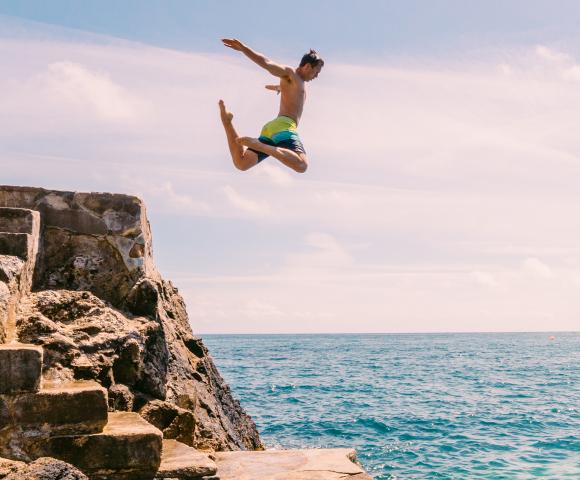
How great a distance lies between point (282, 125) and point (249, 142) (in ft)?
1.64

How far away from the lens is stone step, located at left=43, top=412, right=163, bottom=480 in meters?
4.43

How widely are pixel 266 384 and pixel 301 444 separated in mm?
17070

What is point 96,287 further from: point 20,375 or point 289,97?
point 289,97

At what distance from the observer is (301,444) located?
1603cm

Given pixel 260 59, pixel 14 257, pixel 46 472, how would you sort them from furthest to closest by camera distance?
pixel 260 59 < pixel 14 257 < pixel 46 472

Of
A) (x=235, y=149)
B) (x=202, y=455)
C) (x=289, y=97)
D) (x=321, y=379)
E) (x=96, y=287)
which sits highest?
(x=289, y=97)

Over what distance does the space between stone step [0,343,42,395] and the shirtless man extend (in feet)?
9.42

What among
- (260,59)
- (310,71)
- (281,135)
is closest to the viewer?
(260,59)

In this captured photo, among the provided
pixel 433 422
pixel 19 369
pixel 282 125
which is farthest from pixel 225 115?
pixel 433 422

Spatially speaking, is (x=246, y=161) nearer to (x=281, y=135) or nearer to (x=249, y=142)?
(x=249, y=142)

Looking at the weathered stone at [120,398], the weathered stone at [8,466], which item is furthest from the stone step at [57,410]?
Answer: the weathered stone at [120,398]

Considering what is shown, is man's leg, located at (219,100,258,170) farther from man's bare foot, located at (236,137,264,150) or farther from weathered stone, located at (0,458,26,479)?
weathered stone, located at (0,458,26,479)

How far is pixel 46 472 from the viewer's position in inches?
153

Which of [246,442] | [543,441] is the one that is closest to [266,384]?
[543,441]
